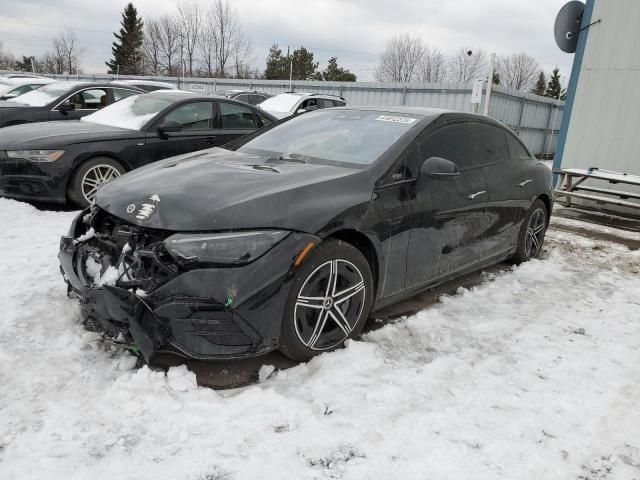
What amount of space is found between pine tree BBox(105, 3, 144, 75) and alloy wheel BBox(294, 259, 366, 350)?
6662 centimetres

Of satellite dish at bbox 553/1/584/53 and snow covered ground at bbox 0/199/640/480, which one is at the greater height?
satellite dish at bbox 553/1/584/53

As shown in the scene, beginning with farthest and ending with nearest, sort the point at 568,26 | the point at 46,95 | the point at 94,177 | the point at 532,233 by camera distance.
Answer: the point at 568,26
the point at 46,95
the point at 94,177
the point at 532,233

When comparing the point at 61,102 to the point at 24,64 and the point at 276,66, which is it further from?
the point at 24,64

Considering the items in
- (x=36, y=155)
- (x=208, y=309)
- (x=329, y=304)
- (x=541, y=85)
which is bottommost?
(x=329, y=304)

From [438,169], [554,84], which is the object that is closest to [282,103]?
[438,169]

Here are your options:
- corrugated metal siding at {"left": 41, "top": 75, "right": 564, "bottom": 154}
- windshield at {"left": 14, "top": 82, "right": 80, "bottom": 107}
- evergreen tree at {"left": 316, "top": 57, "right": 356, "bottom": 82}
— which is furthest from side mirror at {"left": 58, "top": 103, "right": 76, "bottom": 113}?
evergreen tree at {"left": 316, "top": 57, "right": 356, "bottom": 82}

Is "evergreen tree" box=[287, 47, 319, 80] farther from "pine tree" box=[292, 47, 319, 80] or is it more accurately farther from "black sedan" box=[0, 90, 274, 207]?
"black sedan" box=[0, 90, 274, 207]

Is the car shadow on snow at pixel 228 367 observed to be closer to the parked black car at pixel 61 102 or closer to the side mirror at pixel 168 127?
the side mirror at pixel 168 127

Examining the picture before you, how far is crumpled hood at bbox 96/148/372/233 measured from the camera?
2699 mm

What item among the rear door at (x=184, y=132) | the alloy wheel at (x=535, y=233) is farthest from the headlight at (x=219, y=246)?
the rear door at (x=184, y=132)

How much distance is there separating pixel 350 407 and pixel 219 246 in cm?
103

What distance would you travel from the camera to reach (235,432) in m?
2.33

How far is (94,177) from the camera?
20.1 ft

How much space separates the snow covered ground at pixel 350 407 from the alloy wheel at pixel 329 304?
123 mm
